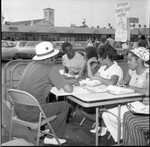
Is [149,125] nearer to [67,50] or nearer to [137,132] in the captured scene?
[137,132]

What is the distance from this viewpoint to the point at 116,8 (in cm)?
321

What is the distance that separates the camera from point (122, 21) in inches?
133

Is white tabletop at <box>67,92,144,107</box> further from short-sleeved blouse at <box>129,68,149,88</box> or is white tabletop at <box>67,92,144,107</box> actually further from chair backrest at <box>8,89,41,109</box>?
chair backrest at <box>8,89,41,109</box>

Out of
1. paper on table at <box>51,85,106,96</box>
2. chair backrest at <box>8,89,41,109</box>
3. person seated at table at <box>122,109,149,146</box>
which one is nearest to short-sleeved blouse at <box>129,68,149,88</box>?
paper on table at <box>51,85,106,96</box>

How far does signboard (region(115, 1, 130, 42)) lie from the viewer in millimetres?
3200

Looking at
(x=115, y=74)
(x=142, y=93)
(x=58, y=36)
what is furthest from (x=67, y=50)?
(x=142, y=93)

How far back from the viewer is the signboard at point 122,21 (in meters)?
3.20

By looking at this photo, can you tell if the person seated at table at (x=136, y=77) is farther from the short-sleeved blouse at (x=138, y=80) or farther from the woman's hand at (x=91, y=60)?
the woman's hand at (x=91, y=60)

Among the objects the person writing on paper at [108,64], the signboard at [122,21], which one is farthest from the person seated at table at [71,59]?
the person writing on paper at [108,64]

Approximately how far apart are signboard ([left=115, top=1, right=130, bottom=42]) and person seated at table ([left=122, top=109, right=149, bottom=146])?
4.87 ft

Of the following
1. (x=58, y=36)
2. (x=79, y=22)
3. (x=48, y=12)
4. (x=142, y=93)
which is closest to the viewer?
(x=142, y=93)

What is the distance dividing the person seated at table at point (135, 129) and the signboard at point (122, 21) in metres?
1.48

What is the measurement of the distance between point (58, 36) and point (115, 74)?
3.81 feet

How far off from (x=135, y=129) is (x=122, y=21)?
1.76 meters
